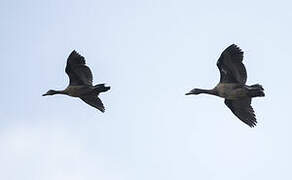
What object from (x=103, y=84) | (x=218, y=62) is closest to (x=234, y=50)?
(x=218, y=62)

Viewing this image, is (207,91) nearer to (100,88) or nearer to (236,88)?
(236,88)

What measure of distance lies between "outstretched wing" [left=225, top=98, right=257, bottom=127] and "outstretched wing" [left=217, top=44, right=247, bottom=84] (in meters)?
1.29

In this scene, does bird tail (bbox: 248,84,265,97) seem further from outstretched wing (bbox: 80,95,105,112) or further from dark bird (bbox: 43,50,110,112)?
outstretched wing (bbox: 80,95,105,112)

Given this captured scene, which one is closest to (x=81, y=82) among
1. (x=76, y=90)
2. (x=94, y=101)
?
(x=76, y=90)

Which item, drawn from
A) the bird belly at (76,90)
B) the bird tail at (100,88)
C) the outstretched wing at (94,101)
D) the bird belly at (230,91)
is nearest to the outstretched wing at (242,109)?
the bird belly at (230,91)

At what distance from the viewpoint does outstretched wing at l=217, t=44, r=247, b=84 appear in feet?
112

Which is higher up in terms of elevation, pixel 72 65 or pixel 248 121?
pixel 72 65

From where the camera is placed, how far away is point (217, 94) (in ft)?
117

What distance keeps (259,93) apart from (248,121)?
7.70 feet

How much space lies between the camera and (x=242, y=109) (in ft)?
118

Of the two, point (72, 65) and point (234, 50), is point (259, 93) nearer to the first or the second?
point (234, 50)

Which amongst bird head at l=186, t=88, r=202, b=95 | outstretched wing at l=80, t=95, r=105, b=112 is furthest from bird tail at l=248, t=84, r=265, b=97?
outstretched wing at l=80, t=95, r=105, b=112

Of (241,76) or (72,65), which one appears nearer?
(241,76)

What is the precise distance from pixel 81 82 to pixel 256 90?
25.5ft
